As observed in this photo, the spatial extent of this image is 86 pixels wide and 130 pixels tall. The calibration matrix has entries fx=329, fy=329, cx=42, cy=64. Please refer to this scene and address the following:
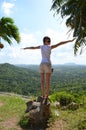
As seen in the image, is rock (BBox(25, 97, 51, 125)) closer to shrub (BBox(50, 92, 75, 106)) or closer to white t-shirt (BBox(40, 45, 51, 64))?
white t-shirt (BBox(40, 45, 51, 64))

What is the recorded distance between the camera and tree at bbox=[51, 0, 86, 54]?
42.1ft

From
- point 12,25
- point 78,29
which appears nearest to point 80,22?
point 78,29

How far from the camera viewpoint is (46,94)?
36.3 feet

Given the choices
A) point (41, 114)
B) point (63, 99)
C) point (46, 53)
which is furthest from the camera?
point (63, 99)

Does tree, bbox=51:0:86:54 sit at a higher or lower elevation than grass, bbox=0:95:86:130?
higher

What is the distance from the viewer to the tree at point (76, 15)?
12.8 metres

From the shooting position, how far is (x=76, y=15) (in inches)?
520

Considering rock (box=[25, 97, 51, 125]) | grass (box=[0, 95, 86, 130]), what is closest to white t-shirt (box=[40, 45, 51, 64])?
rock (box=[25, 97, 51, 125])

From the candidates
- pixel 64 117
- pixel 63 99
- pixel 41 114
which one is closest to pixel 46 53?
pixel 41 114

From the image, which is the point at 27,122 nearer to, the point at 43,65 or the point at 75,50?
the point at 43,65

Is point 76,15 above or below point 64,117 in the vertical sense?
above

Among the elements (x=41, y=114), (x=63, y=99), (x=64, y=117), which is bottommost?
(x=64, y=117)

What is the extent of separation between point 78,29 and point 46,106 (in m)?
3.63

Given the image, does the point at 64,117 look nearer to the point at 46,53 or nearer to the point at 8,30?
the point at 46,53
